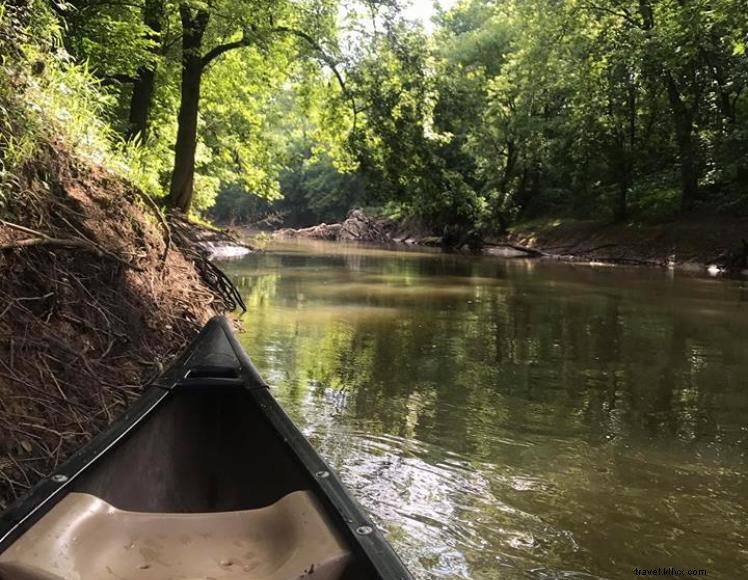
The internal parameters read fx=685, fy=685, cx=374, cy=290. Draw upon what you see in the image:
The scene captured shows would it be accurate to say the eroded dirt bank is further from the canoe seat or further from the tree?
the tree

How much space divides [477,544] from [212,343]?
76.0 inches

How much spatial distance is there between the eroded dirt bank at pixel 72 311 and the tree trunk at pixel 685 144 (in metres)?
18.9

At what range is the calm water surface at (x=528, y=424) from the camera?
3320 millimetres

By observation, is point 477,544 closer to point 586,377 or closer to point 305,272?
point 586,377

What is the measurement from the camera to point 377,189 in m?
12.9

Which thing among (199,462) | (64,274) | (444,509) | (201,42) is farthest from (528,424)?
(201,42)

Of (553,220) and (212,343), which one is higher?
(553,220)

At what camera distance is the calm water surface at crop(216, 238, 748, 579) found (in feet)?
10.9

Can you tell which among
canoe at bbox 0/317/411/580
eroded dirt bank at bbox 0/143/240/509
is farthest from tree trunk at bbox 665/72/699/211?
canoe at bbox 0/317/411/580

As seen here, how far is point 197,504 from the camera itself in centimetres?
296

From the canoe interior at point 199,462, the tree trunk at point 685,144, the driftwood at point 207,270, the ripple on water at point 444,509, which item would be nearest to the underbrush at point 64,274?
the canoe interior at point 199,462

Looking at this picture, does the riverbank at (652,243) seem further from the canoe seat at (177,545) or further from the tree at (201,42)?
the canoe seat at (177,545)

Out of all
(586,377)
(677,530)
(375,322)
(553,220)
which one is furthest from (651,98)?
(677,530)

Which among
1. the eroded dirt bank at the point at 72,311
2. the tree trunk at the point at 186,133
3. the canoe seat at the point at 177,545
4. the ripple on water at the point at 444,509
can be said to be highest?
the tree trunk at the point at 186,133
